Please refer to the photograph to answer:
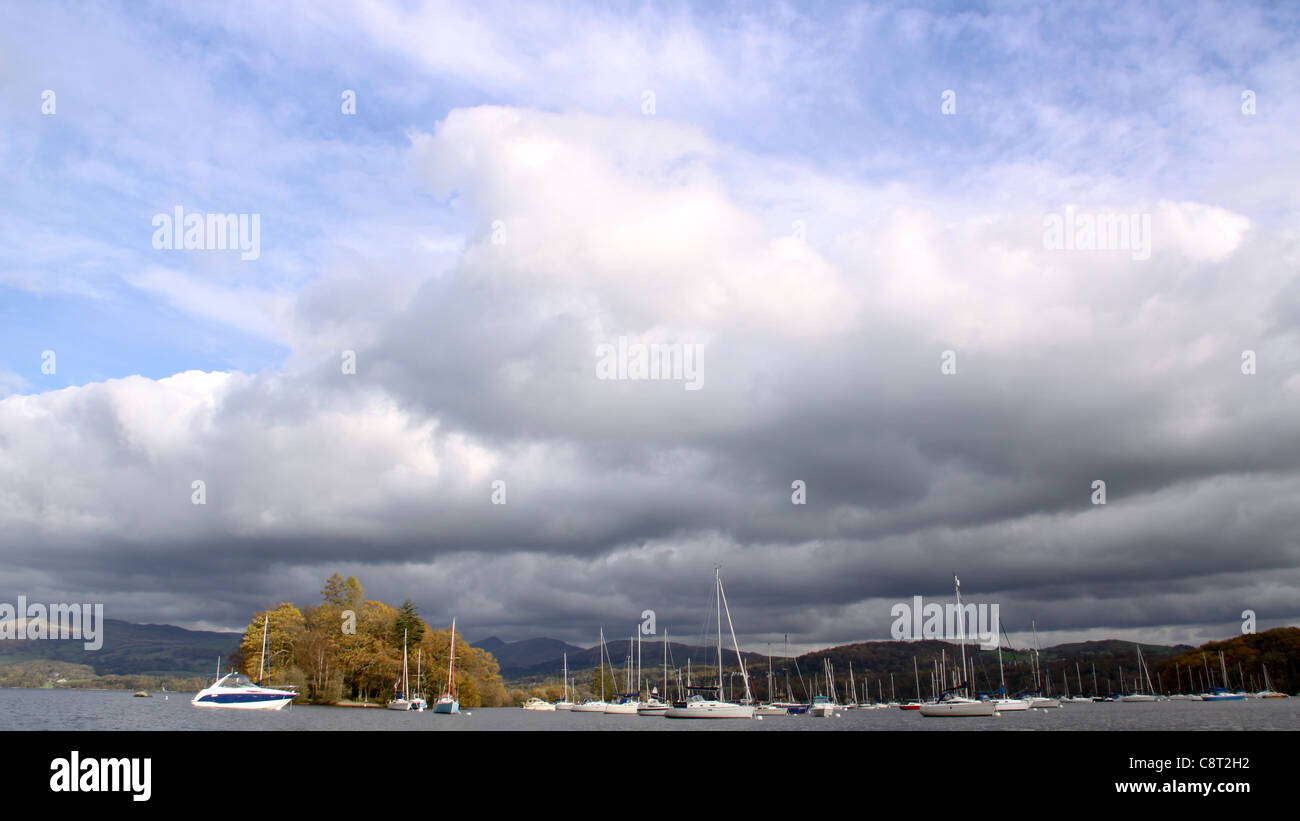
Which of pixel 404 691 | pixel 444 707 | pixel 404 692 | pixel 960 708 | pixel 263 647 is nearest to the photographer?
pixel 960 708

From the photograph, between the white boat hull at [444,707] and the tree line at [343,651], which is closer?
the white boat hull at [444,707]

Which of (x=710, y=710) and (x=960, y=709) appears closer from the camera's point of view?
(x=710, y=710)

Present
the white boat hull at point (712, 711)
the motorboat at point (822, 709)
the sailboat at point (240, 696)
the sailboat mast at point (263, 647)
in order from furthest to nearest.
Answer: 1. the motorboat at point (822, 709)
2. the sailboat mast at point (263, 647)
3. the white boat hull at point (712, 711)
4. the sailboat at point (240, 696)

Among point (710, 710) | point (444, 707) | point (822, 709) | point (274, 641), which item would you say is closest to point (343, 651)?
point (274, 641)

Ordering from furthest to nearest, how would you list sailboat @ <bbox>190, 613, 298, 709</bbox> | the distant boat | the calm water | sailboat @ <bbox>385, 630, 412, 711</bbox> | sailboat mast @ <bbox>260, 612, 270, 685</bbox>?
sailboat @ <bbox>385, 630, 412, 711</bbox> → the distant boat → sailboat mast @ <bbox>260, 612, 270, 685</bbox> → sailboat @ <bbox>190, 613, 298, 709</bbox> → the calm water

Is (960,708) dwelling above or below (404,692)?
below

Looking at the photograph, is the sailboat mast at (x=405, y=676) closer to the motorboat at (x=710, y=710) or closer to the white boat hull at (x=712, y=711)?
the motorboat at (x=710, y=710)

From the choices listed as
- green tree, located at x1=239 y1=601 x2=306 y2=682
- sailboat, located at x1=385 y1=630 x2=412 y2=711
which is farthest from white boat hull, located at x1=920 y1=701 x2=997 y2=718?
green tree, located at x1=239 y1=601 x2=306 y2=682

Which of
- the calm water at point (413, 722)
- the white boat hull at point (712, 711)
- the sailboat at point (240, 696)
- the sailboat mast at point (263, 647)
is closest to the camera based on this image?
the calm water at point (413, 722)

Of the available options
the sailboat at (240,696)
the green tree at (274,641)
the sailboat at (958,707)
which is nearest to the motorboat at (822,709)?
the sailboat at (958,707)

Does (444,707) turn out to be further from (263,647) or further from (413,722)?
(413,722)

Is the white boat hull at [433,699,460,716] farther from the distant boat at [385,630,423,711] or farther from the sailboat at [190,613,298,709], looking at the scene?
the sailboat at [190,613,298,709]
